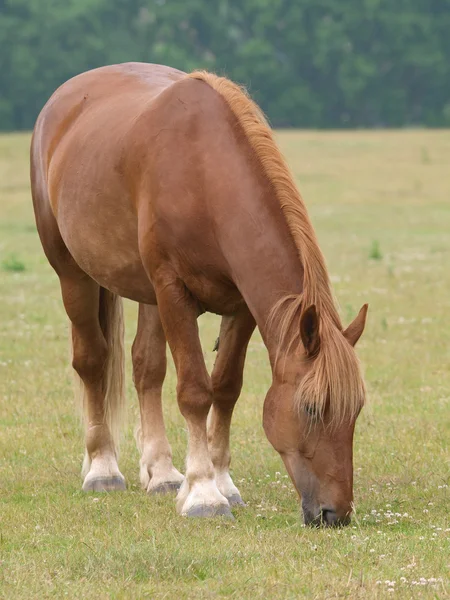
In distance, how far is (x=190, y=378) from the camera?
5793 millimetres

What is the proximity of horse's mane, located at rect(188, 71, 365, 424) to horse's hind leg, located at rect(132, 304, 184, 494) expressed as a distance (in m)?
1.61

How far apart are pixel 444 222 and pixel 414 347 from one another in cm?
1455

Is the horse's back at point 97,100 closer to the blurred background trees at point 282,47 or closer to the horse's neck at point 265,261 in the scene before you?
the horse's neck at point 265,261

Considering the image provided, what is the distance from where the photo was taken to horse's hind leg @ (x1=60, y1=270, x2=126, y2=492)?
6.92 metres

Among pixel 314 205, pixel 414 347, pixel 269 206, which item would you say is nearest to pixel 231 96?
pixel 269 206

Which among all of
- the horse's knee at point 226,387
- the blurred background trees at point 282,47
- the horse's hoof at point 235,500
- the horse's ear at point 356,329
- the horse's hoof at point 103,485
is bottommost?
the horse's hoof at point 103,485

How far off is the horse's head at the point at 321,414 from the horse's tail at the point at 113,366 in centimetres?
207

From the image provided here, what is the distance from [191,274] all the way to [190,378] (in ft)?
1.68

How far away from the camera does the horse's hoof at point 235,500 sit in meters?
6.04

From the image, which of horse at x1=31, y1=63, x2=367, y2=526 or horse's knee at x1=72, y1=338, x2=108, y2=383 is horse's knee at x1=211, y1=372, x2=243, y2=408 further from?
horse's knee at x1=72, y1=338, x2=108, y2=383

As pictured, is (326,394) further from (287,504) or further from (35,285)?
(35,285)

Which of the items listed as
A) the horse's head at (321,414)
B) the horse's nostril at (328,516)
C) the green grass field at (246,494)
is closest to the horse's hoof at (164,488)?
the green grass field at (246,494)

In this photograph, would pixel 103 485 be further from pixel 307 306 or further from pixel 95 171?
pixel 307 306

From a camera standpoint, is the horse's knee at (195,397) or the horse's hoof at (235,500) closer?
the horse's knee at (195,397)
